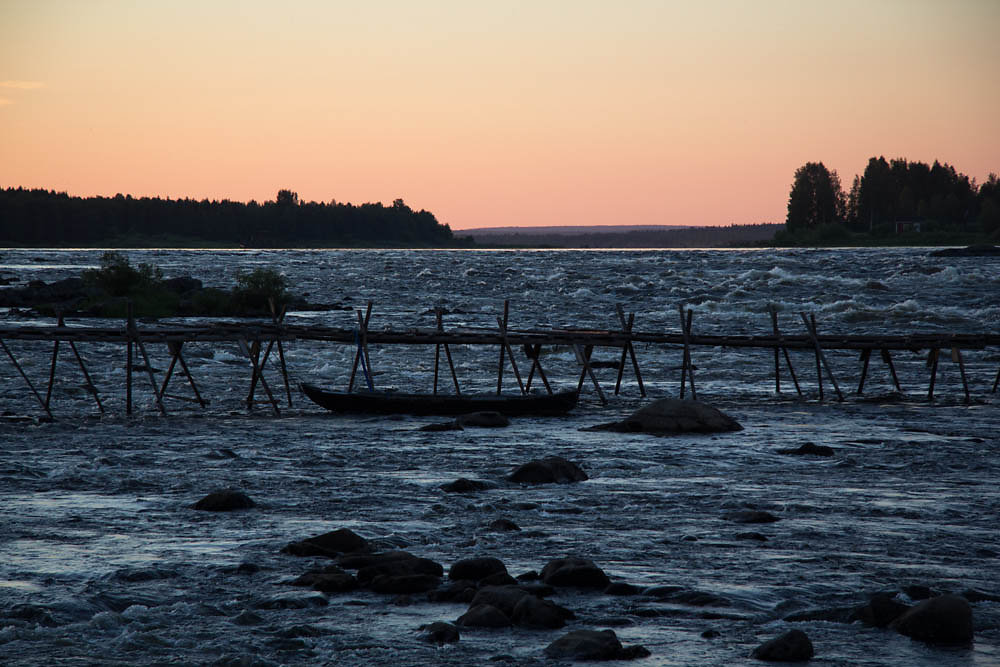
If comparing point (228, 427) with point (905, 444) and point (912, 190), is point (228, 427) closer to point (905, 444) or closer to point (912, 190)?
point (905, 444)

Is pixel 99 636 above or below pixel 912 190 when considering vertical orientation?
below

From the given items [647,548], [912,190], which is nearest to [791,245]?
[912,190]

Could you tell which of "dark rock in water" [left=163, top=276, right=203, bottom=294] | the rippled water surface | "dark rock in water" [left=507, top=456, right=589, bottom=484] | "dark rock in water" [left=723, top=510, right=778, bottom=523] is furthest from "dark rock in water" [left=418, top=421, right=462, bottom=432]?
"dark rock in water" [left=163, top=276, right=203, bottom=294]

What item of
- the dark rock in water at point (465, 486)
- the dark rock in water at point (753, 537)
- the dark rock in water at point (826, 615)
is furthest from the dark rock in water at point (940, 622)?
the dark rock in water at point (465, 486)

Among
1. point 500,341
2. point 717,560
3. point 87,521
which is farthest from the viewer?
point 500,341

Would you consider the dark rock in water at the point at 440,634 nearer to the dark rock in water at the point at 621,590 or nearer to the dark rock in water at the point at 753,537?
the dark rock in water at the point at 621,590

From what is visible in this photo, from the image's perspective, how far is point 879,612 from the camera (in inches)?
331

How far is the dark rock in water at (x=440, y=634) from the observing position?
798cm

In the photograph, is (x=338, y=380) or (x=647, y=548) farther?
(x=338, y=380)

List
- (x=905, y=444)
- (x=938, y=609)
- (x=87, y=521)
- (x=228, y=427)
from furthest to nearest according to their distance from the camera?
(x=228, y=427), (x=905, y=444), (x=87, y=521), (x=938, y=609)

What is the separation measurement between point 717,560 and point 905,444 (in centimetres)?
840

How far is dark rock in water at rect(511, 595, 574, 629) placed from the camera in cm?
830

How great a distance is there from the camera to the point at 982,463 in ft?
50.9

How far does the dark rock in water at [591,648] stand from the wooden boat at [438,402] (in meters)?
13.1
